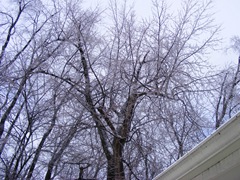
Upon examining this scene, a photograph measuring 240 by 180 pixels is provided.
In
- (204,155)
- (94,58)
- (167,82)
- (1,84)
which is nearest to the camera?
(204,155)

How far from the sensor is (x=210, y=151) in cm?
227

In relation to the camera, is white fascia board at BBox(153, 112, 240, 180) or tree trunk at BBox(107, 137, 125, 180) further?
tree trunk at BBox(107, 137, 125, 180)

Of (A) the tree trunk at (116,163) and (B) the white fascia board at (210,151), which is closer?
(B) the white fascia board at (210,151)

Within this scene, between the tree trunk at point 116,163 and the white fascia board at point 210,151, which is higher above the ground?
the tree trunk at point 116,163

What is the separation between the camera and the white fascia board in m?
2.03

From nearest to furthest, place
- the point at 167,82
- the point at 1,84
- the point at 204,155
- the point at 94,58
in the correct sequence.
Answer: the point at 204,155, the point at 1,84, the point at 167,82, the point at 94,58

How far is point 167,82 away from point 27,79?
10.9 ft

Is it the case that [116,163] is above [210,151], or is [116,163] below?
above

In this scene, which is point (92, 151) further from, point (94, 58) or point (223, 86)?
point (223, 86)

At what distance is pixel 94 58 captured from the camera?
7.79m

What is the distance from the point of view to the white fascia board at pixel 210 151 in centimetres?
203

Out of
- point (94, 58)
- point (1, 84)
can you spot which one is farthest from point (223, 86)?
point (1, 84)

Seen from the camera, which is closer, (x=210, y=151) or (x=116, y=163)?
(x=210, y=151)

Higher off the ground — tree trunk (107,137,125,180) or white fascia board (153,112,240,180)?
tree trunk (107,137,125,180)
